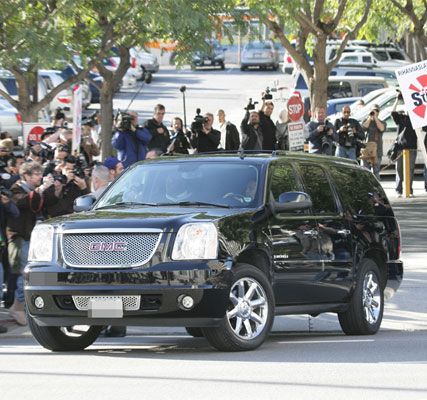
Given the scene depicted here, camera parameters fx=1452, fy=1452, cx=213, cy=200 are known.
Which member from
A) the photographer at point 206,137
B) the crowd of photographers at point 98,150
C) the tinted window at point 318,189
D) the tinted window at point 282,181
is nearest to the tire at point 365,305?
the tinted window at point 318,189

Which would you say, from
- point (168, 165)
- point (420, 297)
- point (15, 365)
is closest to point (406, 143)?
point (420, 297)

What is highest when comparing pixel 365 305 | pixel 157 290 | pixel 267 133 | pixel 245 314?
pixel 267 133

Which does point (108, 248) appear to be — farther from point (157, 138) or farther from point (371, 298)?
point (157, 138)

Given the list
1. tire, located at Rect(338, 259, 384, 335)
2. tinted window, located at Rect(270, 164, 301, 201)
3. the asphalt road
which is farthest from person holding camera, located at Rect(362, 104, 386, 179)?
tinted window, located at Rect(270, 164, 301, 201)

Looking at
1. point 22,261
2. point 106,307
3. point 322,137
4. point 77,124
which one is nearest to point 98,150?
point 77,124

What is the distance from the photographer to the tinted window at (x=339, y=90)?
4338cm

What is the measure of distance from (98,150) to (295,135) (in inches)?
142

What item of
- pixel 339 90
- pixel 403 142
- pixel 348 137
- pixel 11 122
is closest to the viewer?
pixel 348 137

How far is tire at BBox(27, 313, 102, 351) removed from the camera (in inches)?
487

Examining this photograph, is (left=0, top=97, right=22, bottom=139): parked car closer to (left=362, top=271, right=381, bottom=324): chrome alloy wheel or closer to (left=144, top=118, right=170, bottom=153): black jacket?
(left=144, top=118, right=170, bottom=153): black jacket

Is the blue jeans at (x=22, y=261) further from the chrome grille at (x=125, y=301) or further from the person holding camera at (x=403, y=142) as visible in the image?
the person holding camera at (x=403, y=142)

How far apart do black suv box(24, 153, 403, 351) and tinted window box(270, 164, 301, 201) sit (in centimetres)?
1

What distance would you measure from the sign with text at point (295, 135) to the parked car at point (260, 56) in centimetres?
5231

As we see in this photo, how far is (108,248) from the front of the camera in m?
11.7
